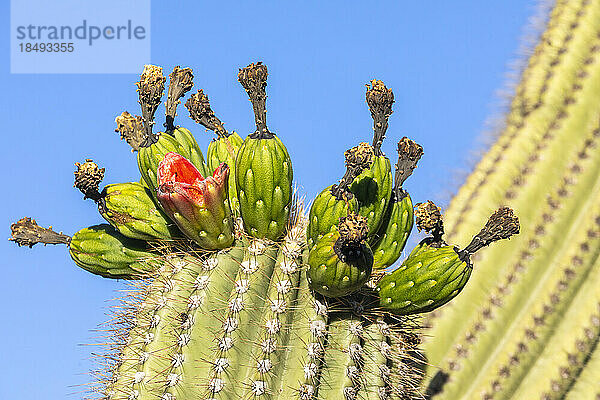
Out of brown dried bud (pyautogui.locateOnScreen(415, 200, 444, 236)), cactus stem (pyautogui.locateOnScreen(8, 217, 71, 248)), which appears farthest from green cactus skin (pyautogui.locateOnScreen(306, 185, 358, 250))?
cactus stem (pyautogui.locateOnScreen(8, 217, 71, 248))

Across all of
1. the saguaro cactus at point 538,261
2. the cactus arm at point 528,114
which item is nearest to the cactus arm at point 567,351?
the saguaro cactus at point 538,261

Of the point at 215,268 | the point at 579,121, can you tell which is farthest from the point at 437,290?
the point at 579,121

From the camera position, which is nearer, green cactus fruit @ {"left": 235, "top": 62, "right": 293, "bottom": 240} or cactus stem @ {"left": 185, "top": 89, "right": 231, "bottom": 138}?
green cactus fruit @ {"left": 235, "top": 62, "right": 293, "bottom": 240}

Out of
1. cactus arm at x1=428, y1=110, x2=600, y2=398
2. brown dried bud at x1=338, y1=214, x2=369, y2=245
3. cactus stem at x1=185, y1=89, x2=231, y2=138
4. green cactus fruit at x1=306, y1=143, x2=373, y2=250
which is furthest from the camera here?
cactus arm at x1=428, y1=110, x2=600, y2=398

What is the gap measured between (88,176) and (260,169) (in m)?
0.45

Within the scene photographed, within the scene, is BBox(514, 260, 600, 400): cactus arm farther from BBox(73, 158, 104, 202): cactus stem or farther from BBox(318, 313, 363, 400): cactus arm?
BBox(73, 158, 104, 202): cactus stem

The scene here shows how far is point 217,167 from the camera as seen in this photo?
85.5 inches

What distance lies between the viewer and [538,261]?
3.47 m

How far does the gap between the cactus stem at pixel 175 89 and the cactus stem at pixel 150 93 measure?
100 millimetres

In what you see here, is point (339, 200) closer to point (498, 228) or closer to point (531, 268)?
point (498, 228)

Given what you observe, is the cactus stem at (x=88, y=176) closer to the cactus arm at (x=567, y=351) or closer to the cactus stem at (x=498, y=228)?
the cactus stem at (x=498, y=228)

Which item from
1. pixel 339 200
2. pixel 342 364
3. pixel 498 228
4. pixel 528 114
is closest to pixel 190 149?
pixel 339 200

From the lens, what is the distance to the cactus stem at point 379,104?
2014mm

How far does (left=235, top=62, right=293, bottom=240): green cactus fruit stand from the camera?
1.98 metres
